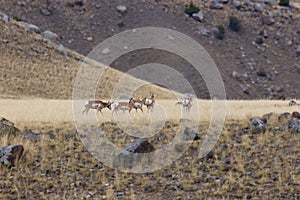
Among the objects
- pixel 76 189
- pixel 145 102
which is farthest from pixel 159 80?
pixel 76 189

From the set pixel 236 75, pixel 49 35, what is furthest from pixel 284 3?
pixel 49 35

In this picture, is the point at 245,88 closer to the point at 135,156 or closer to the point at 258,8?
the point at 258,8

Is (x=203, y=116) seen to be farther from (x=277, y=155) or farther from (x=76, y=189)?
(x=76, y=189)

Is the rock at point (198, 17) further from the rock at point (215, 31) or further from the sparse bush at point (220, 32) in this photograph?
the sparse bush at point (220, 32)

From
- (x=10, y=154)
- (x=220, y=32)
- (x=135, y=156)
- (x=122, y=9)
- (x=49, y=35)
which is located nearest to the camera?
(x=10, y=154)

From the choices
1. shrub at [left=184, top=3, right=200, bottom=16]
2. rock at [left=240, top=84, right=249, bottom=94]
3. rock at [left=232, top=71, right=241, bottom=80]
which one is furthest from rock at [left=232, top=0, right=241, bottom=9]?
rock at [left=240, top=84, right=249, bottom=94]

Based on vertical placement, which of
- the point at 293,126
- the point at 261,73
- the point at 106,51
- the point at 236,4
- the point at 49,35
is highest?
the point at 236,4

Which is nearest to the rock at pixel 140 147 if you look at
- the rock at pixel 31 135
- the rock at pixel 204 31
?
the rock at pixel 31 135
